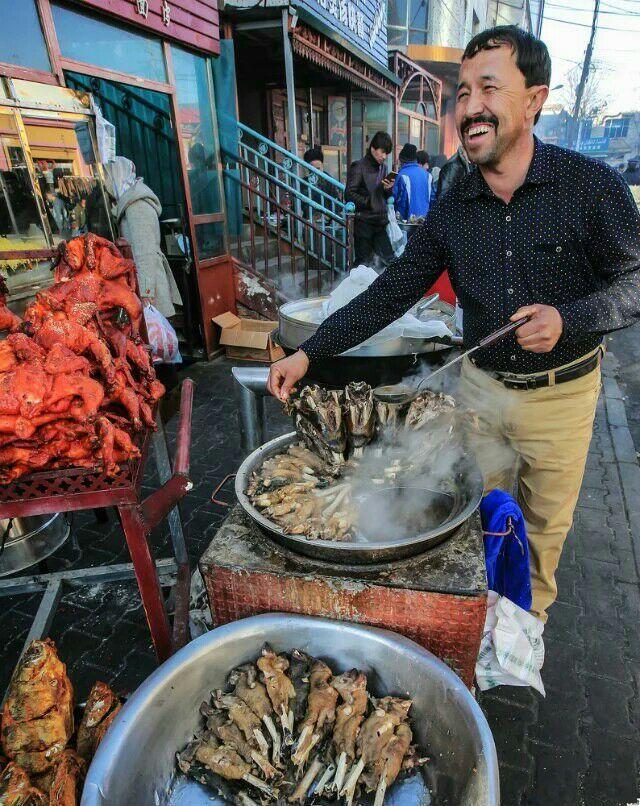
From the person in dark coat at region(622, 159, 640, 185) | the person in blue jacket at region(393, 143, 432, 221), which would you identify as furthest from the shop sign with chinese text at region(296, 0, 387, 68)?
the person in dark coat at region(622, 159, 640, 185)

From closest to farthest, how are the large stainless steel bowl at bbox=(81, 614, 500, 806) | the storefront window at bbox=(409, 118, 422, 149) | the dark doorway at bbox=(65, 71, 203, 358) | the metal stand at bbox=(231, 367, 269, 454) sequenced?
the large stainless steel bowl at bbox=(81, 614, 500, 806) → the metal stand at bbox=(231, 367, 269, 454) → the dark doorway at bbox=(65, 71, 203, 358) → the storefront window at bbox=(409, 118, 422, 149)

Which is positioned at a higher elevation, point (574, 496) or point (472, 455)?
point (472, 455)

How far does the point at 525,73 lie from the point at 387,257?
809 centimetres

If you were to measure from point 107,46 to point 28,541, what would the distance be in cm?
558

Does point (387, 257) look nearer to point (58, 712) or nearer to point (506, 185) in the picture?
point (506, 185)

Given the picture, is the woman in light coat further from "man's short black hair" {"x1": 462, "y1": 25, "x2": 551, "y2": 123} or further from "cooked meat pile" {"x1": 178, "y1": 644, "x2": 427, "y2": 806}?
"cooked meat pile" {"x1": 178, "y1": 644, "x2": 427, "y2": 806}

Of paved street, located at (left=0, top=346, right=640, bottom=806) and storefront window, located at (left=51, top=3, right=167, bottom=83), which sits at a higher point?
storefront window, located at (left=51, top=3, right=167, bottom=83)

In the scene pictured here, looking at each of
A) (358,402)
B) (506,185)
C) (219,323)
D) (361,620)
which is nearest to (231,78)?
(219,323)

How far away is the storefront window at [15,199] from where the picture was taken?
438 centimetres

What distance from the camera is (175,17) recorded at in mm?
6656

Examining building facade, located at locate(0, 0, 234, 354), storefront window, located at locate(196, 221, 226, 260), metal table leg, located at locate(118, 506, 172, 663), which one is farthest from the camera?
storefront window, located at locate(196, 221, 226, 260)

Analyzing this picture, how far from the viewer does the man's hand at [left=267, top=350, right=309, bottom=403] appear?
102 inches

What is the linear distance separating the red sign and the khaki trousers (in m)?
5.98

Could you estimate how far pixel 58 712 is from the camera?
198 cm
